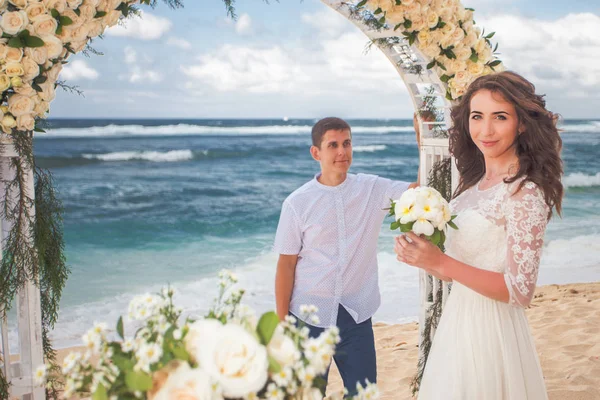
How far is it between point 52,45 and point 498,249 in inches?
82.8

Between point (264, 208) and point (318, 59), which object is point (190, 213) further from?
point (318, 59)

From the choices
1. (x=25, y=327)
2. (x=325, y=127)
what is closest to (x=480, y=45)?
(x=325, y=127)

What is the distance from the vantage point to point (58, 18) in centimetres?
267

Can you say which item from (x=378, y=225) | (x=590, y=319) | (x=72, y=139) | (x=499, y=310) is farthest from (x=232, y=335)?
(x=72, y=139)

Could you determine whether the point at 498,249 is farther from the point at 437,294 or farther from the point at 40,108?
the point at 40,108

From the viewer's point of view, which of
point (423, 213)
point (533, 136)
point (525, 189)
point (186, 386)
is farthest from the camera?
point (533, 136)

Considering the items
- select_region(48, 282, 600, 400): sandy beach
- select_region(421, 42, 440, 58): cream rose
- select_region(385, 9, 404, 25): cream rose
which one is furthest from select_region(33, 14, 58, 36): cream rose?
select_region(48, 282, 600, 400): sandy beach

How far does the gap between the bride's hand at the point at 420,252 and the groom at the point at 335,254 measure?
117 cm

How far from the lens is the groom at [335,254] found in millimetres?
3430

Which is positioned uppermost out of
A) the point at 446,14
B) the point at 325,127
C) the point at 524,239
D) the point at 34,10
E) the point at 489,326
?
the point at 446,14

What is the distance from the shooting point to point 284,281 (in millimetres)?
3467

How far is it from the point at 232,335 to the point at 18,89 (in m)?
2.04

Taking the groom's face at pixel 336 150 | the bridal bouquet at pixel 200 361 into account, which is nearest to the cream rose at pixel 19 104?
the groom's face at pixel 336 150

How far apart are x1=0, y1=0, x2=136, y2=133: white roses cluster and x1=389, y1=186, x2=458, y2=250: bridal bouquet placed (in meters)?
1.68
